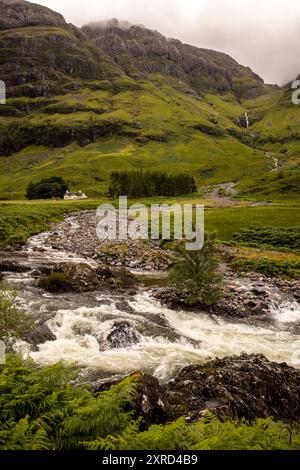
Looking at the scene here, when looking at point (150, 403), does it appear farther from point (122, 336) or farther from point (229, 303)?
point (229, 303)

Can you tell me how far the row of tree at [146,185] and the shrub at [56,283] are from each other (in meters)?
111

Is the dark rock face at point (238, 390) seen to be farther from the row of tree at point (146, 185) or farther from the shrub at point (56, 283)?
the row of tree at point (146, 185)

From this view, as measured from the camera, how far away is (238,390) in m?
18.3

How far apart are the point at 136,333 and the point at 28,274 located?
20499 mm

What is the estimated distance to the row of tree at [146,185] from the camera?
152 metres

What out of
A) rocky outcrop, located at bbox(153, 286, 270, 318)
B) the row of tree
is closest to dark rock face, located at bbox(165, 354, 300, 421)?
rocky outcrop, located at bbox(153, 286, 270, 318)

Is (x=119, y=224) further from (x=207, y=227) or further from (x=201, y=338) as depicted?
(x=201, y=338)

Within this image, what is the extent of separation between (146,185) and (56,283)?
12200 centimetres

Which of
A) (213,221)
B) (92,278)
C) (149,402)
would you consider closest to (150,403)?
(149,402)

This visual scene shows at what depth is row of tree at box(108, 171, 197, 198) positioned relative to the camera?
15200 cm

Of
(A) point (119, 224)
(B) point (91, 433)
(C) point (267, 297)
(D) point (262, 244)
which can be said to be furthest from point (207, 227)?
(B) point (91, 433)

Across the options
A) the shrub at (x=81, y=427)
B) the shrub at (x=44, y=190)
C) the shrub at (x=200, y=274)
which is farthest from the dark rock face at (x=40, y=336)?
the shrub at (x=44, y=190)

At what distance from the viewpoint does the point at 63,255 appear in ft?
A: 188
